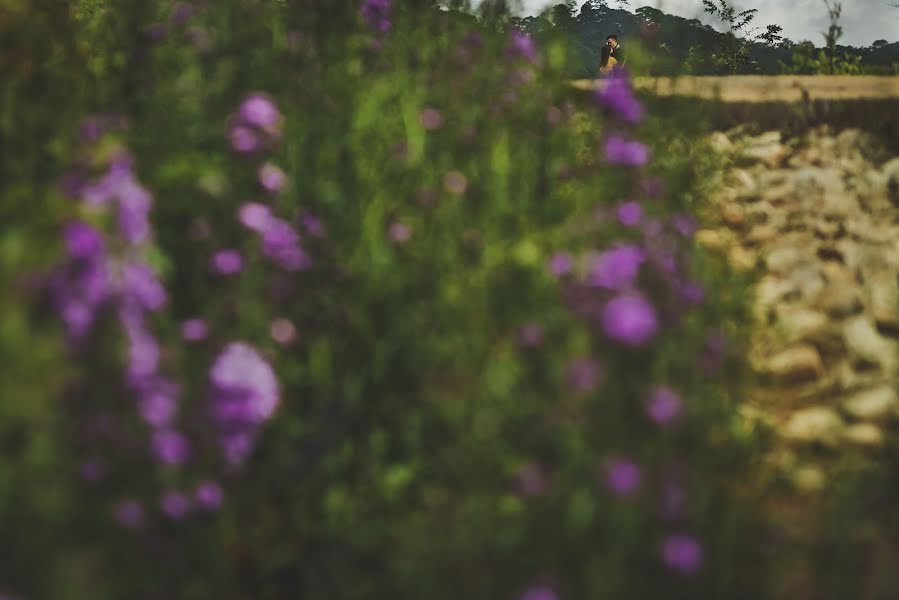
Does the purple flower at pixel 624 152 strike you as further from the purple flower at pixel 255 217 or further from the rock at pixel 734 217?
the rock at pixel 734 217

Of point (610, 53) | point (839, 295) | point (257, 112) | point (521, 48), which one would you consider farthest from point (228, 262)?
point (610, 53)

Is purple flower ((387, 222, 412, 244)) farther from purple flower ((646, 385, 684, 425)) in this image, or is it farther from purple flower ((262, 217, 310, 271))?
purple flower ((646, 385, 684, 425))

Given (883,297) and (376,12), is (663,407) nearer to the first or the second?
(883,297)

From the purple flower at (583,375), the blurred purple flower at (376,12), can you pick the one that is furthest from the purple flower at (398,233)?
the blurred purple flower at (376,12)

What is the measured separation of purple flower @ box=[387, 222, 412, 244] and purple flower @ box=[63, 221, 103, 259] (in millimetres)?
1111

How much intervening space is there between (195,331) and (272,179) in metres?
0.56

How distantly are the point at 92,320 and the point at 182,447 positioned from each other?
26 cm

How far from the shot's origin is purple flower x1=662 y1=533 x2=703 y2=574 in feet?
4.56

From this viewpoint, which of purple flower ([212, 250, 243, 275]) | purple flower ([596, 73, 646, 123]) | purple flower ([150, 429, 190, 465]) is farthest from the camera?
purple flower ([596, 73, 646, 123])

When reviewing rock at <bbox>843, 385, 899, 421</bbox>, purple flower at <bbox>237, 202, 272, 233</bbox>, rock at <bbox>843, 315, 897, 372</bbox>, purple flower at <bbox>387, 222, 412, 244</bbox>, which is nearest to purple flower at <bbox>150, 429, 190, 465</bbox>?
purple flower at <bbox>237, 202, 272, 233</bbox>

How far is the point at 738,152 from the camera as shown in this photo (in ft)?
14.8

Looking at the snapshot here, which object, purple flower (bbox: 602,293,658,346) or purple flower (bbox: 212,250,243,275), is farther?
purple flower (bbox: 212,250,243,275)

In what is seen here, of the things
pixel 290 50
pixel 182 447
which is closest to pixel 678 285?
pixel 182 447

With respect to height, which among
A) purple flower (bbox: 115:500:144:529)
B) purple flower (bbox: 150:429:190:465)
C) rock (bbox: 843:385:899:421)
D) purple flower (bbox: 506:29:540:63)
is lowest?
rock (bbox: 843:385:899:421)
